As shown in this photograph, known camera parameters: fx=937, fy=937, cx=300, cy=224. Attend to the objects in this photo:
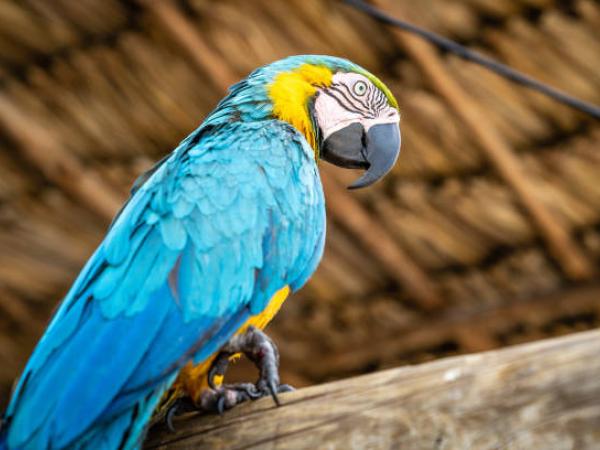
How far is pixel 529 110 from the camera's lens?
146 inches

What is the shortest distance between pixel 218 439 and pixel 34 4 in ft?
9.26

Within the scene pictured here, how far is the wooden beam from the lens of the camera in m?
3.49

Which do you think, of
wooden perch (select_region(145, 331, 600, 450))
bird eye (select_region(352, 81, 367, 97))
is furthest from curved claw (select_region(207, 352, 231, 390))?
bird eye (select_region(352, 81, 367, 97))

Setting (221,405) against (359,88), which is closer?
(221,405)

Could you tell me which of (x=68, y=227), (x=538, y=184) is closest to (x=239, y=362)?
(x=68, y=227)

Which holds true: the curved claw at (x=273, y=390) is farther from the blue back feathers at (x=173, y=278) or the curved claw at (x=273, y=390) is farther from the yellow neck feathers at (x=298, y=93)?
the yellow neck feathers at (x=298, y=93)

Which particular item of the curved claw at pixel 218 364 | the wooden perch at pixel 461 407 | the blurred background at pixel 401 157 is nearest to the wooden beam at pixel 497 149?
the blurred background at pixel 401 157

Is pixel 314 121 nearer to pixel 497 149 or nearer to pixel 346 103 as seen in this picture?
pixel 346 103

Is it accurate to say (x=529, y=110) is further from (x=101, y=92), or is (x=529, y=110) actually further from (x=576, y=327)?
(x=101, y=92)

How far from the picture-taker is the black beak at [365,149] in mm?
1832

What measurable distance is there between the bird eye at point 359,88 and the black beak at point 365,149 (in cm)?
6

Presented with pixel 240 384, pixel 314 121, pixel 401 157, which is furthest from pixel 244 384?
pixel 401 157

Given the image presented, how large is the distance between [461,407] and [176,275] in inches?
21.4

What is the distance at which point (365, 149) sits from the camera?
6.09 feet
